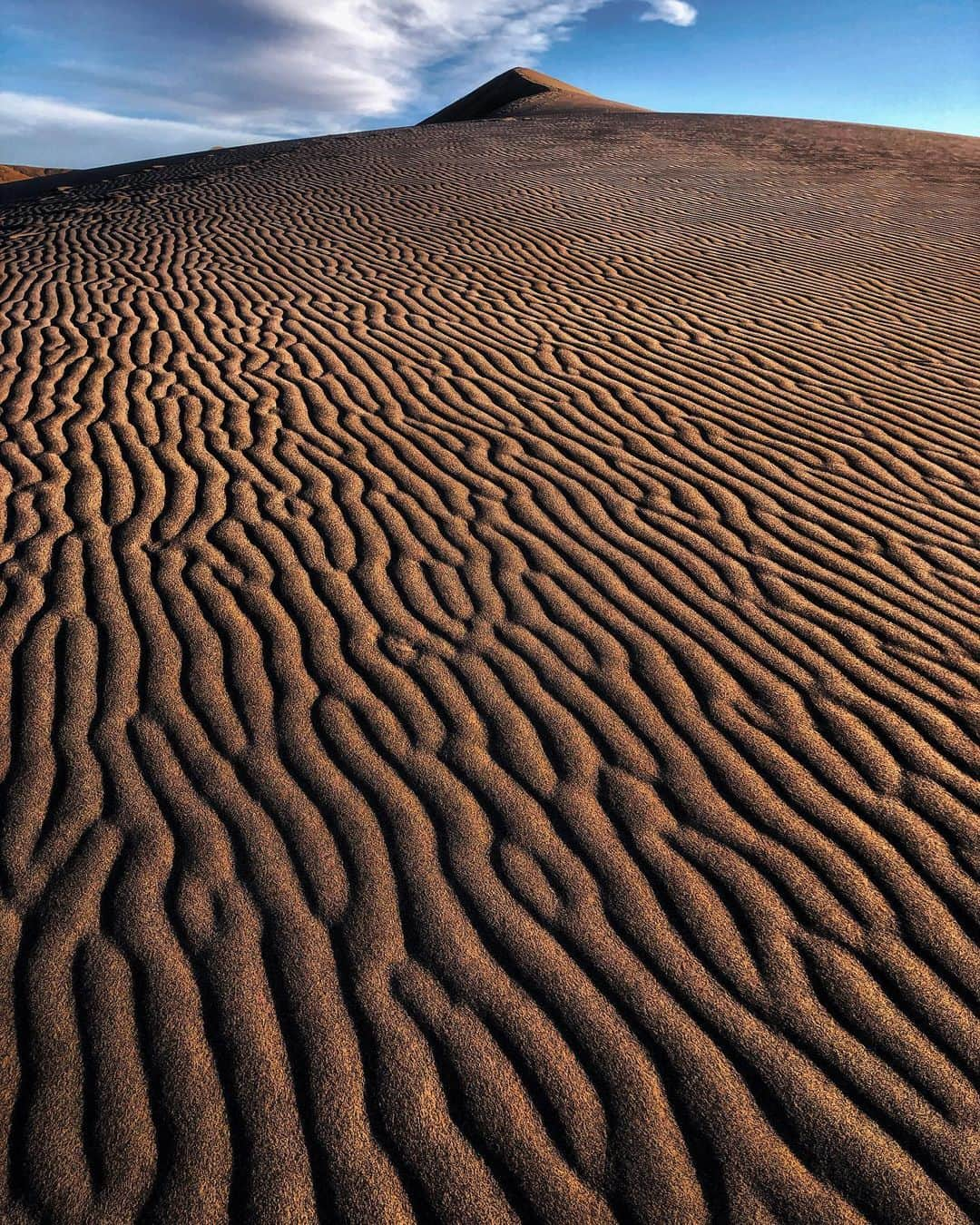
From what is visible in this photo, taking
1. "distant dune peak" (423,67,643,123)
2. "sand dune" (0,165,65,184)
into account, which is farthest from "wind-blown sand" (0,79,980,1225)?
"sand dune" (0,165,65,184)

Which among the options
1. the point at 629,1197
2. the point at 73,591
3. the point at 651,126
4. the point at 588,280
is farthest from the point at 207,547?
the point at 651,126

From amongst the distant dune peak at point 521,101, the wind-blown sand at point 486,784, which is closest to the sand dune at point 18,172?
the distant dune peak at point 521,101

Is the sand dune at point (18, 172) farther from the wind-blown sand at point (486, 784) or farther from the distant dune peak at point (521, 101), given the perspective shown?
the wind-blown sand at point (486, 784)

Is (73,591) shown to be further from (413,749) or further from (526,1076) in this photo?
(526,1076)

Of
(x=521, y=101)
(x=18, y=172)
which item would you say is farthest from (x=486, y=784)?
(x=18, y=172)

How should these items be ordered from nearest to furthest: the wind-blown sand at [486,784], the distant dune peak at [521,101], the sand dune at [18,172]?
the wind-blown sand at [486,784] < the distant dune peak at [521,101] < the sand dune at [18,172]

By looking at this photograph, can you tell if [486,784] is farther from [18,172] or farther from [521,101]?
[18,172]

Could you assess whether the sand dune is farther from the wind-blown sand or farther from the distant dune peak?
the wind-blown sand
